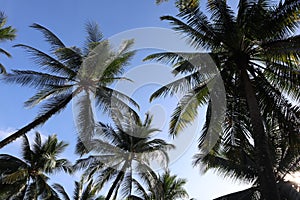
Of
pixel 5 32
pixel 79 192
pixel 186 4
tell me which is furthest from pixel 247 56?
pixel 79 192

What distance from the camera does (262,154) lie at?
28.3ft

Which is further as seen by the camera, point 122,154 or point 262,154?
point 122,154

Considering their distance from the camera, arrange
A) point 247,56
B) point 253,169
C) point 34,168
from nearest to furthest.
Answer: point 247,56 < point 253,169 < point 34,168

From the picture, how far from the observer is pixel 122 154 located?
1881 cm

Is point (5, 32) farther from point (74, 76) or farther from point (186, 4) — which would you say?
point (186, 4)

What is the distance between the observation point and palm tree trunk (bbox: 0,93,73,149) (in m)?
12.4

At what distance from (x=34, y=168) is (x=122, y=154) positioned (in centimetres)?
717

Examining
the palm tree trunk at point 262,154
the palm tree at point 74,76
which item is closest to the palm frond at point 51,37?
the palm tree at point 74,76

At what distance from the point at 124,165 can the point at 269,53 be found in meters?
11.4

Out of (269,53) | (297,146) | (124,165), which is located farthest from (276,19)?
(124,165)

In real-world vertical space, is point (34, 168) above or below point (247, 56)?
below

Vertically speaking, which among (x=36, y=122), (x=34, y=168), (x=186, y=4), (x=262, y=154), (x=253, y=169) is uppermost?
(x=186, y=4)

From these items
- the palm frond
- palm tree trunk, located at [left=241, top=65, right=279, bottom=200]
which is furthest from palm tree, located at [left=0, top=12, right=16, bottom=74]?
palm tree trunk, located at [left=241, top=65, right=279, bottom=200]

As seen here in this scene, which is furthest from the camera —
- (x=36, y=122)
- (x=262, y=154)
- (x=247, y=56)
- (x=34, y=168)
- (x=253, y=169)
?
(x=34, y=168)
